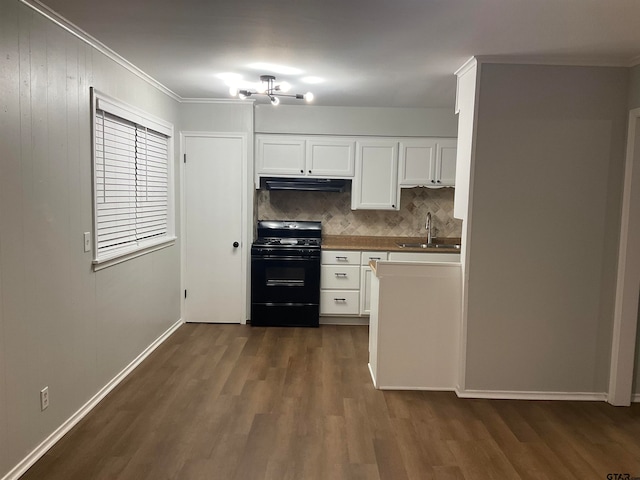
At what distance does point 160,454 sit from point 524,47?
3179mm

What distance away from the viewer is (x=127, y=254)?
11.7 feet

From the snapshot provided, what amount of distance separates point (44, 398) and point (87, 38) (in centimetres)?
208

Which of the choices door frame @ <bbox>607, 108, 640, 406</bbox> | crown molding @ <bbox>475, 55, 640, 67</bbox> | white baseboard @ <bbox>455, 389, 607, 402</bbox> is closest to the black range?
white baseboard @ <bbox>455, 389, 607, 402</bbox>

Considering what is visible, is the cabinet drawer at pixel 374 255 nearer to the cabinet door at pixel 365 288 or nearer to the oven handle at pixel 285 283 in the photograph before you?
the cabinet door at pixel 365 288

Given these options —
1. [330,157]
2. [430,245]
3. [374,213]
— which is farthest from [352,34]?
[430,245]

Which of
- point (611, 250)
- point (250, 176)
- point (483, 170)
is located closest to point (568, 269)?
point (611, 250)

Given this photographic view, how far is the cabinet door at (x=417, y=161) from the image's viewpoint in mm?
5199

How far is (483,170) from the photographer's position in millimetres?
3262

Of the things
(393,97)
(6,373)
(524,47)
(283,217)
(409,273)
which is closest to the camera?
(6,373)

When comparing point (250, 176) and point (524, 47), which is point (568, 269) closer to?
point (524, 47)

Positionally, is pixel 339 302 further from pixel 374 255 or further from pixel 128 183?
pixel 128 183

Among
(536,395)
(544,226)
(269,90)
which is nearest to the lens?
(544,226)

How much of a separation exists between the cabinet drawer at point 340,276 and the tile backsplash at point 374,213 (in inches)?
24.2

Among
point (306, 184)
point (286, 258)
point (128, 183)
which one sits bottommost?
point (286, 258)
